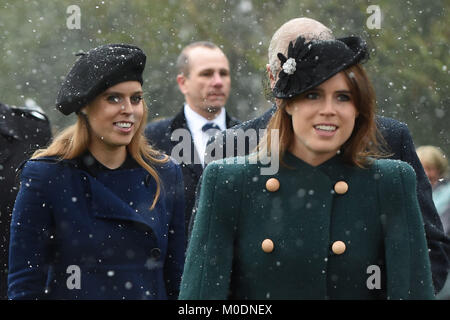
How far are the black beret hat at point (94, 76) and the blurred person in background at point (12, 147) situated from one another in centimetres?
123

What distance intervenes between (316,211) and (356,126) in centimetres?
38

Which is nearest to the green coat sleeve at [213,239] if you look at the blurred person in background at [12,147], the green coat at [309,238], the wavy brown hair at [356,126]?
the green coat at [309,238]

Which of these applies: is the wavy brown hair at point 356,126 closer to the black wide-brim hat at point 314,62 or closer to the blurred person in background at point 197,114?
the black wide-brim hat at point 314,62

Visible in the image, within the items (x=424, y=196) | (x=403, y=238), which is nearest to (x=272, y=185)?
(x=403, y=238)

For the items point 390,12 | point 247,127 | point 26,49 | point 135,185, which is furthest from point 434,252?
point 26,49

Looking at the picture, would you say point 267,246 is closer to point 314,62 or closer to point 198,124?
point 314,62

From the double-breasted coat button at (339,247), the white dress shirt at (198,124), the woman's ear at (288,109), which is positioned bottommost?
the double-breasted coat button at (339,247)

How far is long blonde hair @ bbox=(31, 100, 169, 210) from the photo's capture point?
5.47m

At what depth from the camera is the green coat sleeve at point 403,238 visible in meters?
4.09

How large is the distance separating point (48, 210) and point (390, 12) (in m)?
7.21

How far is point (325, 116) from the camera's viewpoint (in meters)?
4.19

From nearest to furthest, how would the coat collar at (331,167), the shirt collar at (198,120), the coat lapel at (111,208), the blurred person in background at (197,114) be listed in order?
the coat collar at (331,167) → the coat lapel at (111,208) → the blurred person in background at (197,114) → the shirt collar at (198,120)

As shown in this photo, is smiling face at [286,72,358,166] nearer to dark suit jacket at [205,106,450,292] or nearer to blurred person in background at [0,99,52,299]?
dark suit jacket at [205,106,450,292]

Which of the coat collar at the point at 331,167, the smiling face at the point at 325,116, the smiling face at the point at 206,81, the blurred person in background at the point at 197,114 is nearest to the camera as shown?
the smiling face at the point at 325,116
